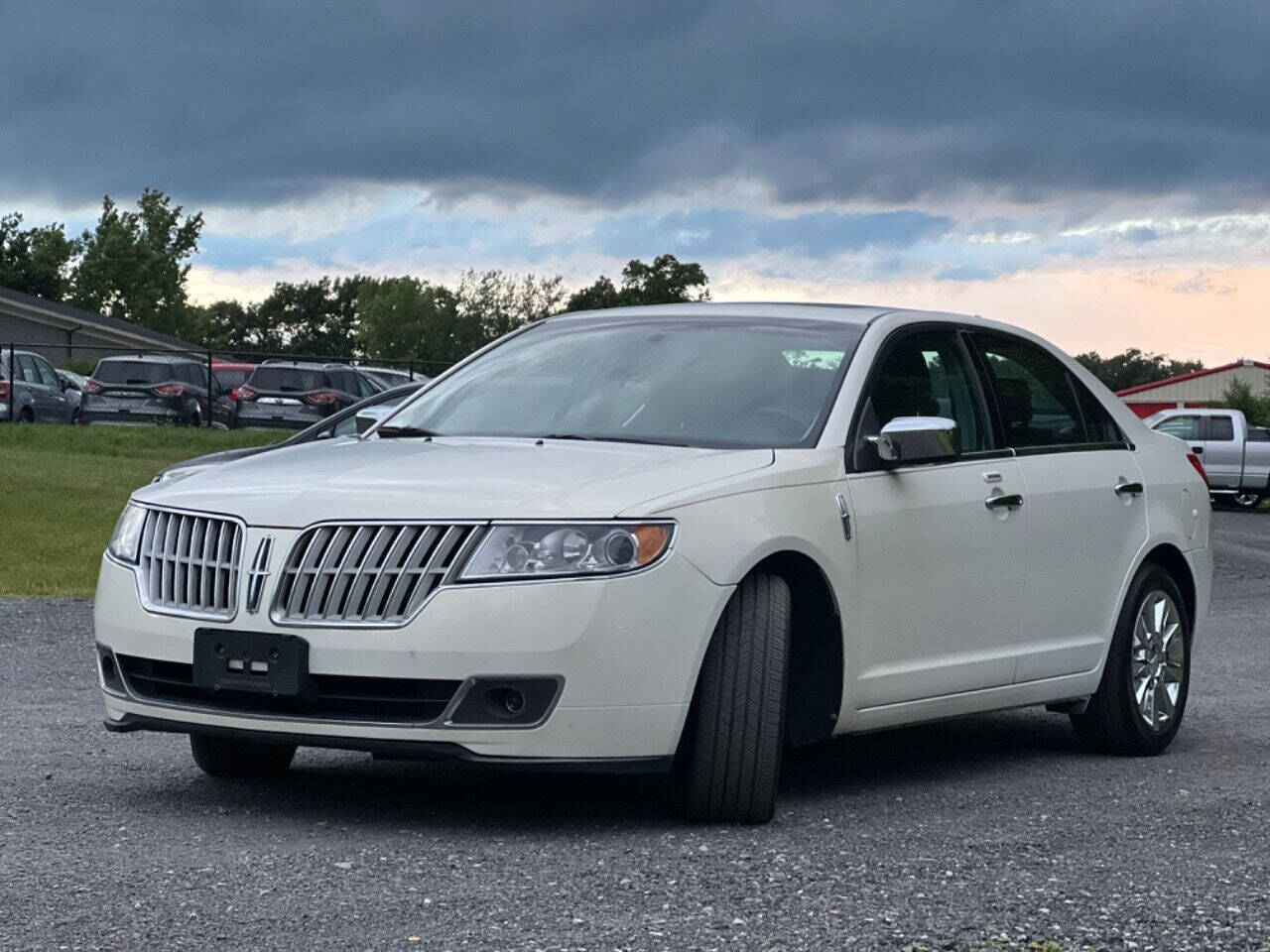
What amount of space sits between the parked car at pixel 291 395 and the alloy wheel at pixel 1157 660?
2924cm

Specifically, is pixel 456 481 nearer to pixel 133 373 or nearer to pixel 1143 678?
pixel 1143 678

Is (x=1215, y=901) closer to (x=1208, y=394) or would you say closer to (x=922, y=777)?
(x=922, y=777)

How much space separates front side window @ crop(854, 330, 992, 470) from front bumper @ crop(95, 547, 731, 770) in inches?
52.6

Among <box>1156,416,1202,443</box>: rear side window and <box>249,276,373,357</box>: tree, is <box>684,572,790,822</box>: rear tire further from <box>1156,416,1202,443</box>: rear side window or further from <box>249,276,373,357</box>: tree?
<box>249,276,373,357</box>: tree

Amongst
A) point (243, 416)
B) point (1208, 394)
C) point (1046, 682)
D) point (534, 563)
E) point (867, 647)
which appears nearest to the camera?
point (534, 563)

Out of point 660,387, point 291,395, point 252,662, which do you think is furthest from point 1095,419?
point 291,395

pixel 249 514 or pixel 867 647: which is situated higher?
pixel 249 514

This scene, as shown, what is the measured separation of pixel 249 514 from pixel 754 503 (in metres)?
1.44

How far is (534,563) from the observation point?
552 centimetres

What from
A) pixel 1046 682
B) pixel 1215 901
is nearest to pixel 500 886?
pixel 1215 901

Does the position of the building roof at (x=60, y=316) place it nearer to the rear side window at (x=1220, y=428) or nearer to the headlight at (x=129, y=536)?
the rear side window at (x=1220, y=428)

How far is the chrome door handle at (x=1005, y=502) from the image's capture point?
7.08 m

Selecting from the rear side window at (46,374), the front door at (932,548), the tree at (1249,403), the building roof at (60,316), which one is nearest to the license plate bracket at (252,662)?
the front door at (932,548)

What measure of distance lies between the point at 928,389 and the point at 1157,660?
171 centimetres
